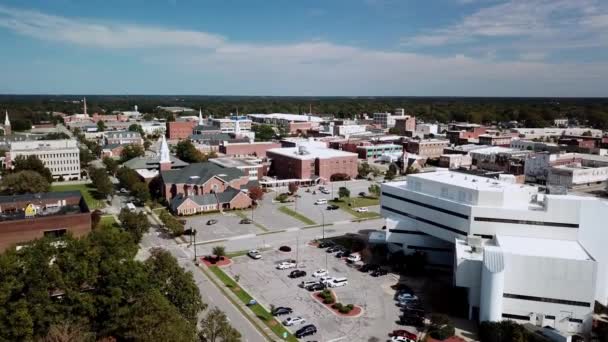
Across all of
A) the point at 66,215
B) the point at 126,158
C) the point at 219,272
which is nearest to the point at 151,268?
the point at 219,272

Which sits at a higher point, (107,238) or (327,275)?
(107,238)

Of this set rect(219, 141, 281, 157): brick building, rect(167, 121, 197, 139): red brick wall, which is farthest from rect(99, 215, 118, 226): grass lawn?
rect(167, 121, 197, 139): red brick wall

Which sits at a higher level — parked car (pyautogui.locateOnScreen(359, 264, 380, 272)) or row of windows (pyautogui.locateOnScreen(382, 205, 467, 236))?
row of windows (pyautogui.locateOnScreen(382, 205, 467, 236))

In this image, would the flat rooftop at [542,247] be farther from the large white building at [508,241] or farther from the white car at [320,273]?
the white car at [320,273]

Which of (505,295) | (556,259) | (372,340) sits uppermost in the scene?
(556,259)

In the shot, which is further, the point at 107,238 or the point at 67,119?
the point at 67,119

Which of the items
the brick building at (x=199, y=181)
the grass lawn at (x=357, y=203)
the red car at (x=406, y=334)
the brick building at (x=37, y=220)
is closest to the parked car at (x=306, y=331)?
the red car at (x=406, y=334)

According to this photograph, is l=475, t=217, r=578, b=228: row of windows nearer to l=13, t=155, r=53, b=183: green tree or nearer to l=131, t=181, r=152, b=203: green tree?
l=131, t=181, r=152, b=203: green tree

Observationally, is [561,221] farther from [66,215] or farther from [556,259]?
[66,215]
